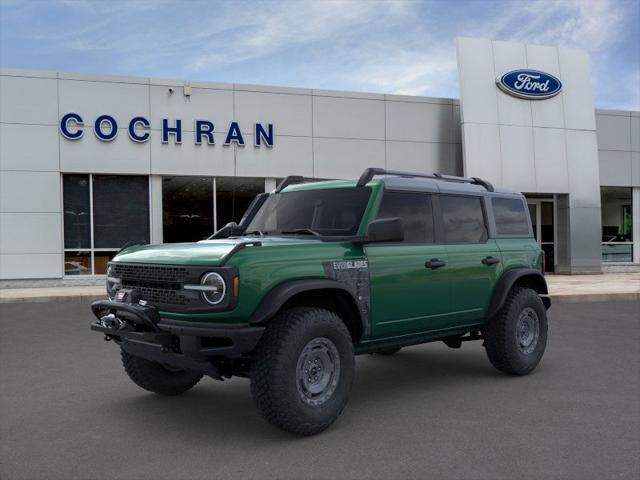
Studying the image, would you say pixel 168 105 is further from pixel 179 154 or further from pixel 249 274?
pixel 249 274

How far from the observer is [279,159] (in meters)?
18.6

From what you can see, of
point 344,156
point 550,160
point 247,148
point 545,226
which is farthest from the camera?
point 545,226

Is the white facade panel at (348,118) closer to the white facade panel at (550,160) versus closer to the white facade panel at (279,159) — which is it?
the white facade panel at (279,159)

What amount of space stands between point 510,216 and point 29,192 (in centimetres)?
1410

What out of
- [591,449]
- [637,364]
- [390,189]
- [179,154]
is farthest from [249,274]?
[179,154]

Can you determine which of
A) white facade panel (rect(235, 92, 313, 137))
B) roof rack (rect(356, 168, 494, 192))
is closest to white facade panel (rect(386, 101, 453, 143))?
white facade panel (rect(235, 92, 313, 137))

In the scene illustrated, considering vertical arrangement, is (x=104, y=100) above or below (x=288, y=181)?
above

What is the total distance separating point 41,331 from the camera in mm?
9812

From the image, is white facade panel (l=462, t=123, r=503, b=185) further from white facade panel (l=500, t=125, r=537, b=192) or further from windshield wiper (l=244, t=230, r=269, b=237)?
windshield wiper (l=244, t=230, r=269, b=237)

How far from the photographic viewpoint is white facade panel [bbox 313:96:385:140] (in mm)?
19016

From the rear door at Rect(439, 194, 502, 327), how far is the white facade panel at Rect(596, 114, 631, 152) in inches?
709

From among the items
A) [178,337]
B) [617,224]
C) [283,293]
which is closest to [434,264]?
[283,293]

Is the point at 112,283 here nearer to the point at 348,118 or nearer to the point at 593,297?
the point at 593,297

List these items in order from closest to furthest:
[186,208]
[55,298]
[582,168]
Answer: [55,298], [186,208], [582,168]
